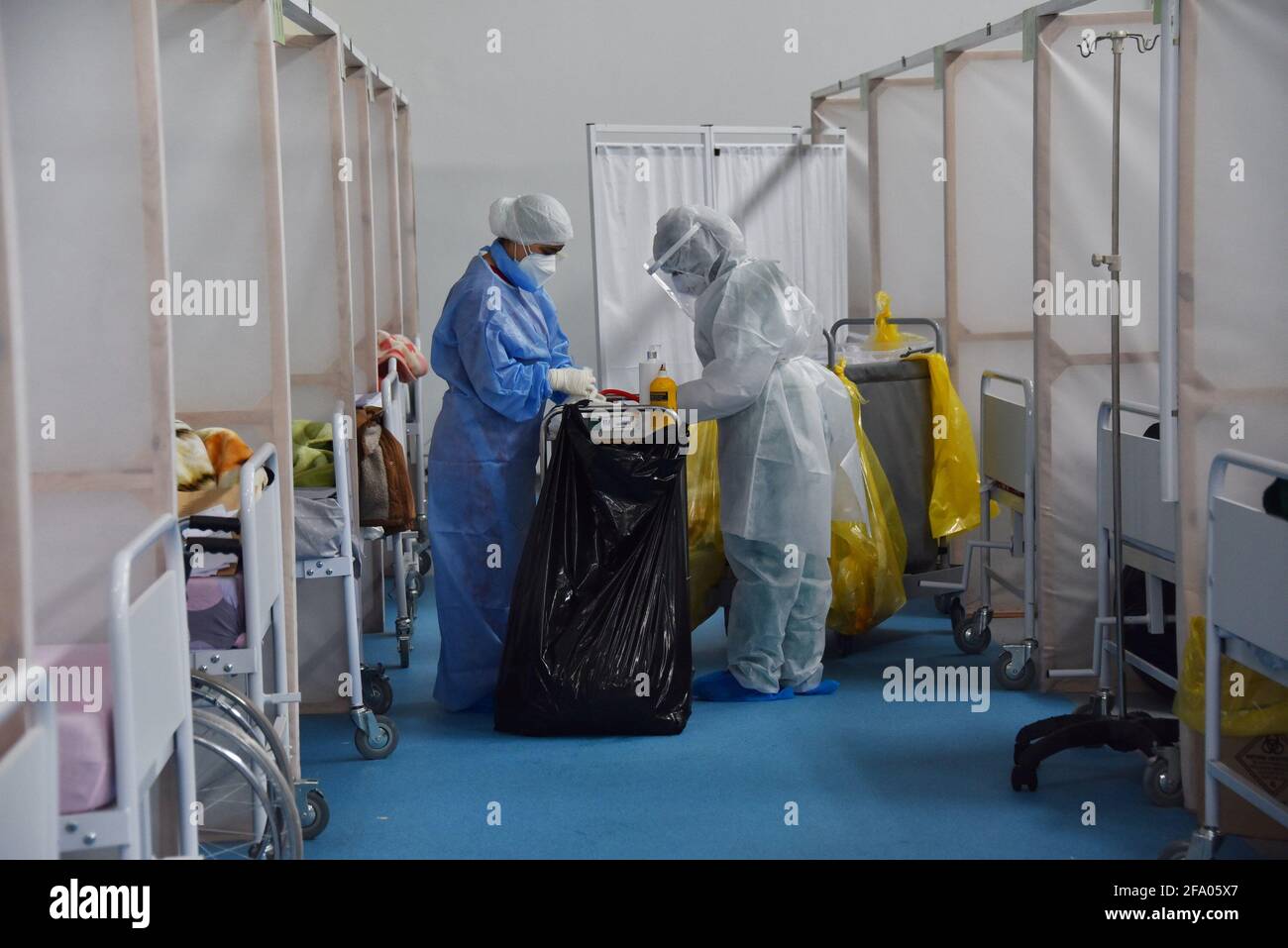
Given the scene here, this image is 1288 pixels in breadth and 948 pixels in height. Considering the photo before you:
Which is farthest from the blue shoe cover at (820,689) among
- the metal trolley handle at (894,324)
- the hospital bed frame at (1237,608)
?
the hospital bed frame at (1237,608)

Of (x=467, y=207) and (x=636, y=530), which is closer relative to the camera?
(x=636, y=530)

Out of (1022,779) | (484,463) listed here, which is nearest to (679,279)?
(484,463)

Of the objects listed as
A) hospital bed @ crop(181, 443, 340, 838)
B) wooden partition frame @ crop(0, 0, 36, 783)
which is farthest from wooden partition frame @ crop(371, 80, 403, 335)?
wooden partition frame @ crop(0, 0, 36, 783)

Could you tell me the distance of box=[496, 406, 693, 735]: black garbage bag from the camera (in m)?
3.97

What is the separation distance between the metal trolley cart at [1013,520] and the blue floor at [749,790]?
16 cm

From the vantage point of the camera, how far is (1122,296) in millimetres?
4223

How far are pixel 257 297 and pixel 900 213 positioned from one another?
3.27 meters

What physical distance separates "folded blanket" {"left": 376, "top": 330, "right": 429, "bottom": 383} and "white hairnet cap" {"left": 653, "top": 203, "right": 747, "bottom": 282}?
1.18 metres

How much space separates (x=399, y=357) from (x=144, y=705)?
312cm

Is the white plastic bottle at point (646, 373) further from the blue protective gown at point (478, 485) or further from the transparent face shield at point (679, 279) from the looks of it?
the blue protective gown at point (478, 485)

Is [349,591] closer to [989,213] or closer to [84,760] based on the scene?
[84,760]

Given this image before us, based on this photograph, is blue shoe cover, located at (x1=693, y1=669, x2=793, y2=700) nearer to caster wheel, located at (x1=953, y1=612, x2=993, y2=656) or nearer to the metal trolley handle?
caster wheel, located at (x1=953, y1=612, x2=993, y2=656)
